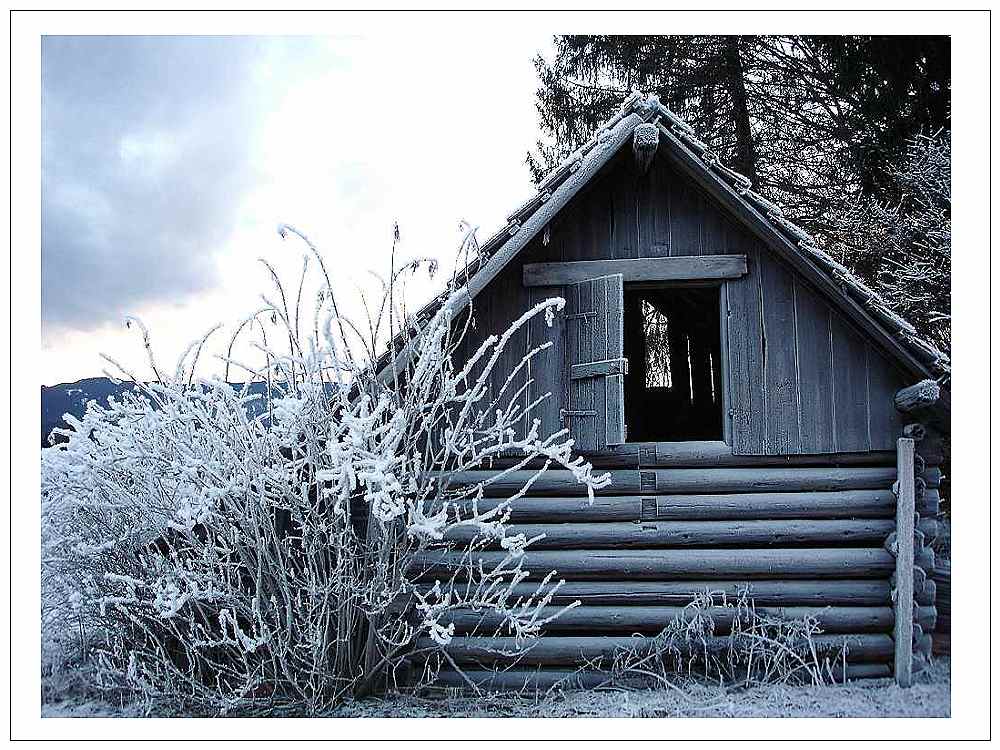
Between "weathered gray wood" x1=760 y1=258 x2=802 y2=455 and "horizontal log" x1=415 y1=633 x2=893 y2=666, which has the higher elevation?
"weathered gray wood" x1=760 y1=258 x2=802 y2=455

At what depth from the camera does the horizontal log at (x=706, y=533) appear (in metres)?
6.29

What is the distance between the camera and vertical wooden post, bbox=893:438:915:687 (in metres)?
6.11

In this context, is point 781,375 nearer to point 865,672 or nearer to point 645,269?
point 645,269

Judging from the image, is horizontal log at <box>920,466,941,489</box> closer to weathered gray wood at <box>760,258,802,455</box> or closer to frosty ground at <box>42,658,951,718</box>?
weathered gray wood at <box>760,258,802,455</box>

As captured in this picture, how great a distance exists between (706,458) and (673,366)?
543 cm

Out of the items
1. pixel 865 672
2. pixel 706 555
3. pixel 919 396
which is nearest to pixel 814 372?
pixel 919 396

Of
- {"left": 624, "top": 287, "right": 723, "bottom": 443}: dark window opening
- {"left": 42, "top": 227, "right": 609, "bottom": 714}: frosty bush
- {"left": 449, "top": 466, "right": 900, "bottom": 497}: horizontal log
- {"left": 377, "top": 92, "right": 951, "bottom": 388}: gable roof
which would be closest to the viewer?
{"left": 42, "top": 227, "right": 609, "bottom": 714}: frosty bush

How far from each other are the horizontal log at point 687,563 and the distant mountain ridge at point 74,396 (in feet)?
6.26

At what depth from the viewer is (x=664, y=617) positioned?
20.4ft

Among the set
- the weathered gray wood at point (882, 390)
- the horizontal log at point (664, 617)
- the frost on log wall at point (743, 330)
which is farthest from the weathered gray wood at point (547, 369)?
the weathered gray wood at point (882, 390)

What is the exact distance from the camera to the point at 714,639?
6.13m

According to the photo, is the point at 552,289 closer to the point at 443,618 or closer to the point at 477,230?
the point at 477,230

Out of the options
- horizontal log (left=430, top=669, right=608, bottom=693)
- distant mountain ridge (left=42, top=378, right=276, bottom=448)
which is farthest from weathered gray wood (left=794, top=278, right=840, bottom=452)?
distant mountain ridge (left=42, top=378, right=276, bottom=448)

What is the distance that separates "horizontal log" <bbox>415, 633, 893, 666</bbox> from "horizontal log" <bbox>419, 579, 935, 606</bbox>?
260mm
